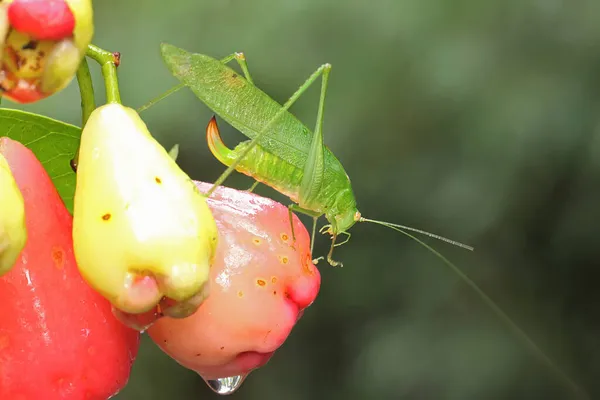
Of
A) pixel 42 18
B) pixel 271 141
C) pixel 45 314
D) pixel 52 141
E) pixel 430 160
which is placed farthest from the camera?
pixel 430 160

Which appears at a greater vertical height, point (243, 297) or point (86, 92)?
point (86, 92)

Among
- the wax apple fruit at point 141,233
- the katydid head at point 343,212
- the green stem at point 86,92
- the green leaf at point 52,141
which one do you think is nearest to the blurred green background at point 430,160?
the katydid head at point 343,212

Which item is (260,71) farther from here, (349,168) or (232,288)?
(232,288)

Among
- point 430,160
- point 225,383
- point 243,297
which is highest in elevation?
point 243,297

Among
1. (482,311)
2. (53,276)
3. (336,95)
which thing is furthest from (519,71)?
(53,276)

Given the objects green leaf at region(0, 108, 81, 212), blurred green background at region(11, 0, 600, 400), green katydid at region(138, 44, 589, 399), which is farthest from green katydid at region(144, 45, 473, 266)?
blurred green background at region(11, 0, 600, 400)

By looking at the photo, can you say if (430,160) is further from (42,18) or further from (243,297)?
(42,18)

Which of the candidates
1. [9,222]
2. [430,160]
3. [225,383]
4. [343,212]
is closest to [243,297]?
[225,383]
